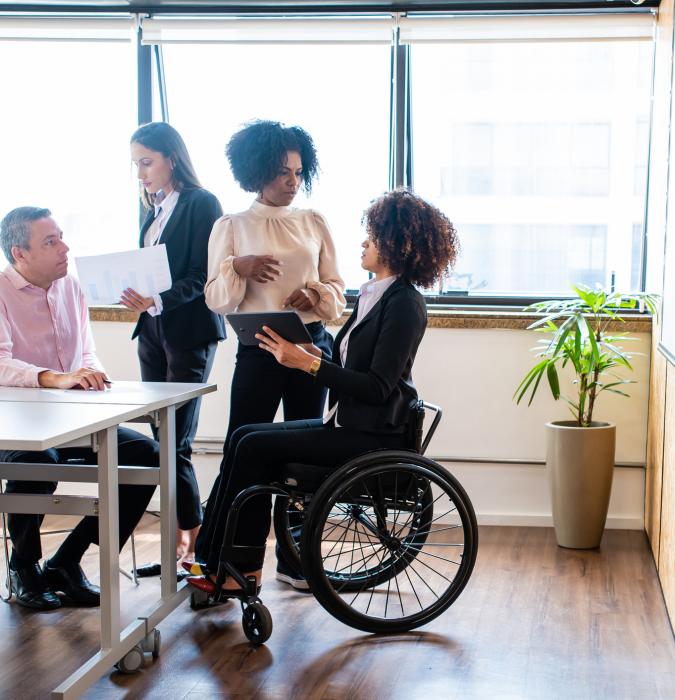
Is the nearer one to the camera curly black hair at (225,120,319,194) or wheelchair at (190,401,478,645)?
wheelchair at (190,401,478,645)

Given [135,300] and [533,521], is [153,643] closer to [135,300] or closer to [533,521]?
[135,300]

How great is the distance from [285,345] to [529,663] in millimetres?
1036

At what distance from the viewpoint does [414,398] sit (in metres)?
2.56

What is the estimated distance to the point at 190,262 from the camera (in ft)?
9.90

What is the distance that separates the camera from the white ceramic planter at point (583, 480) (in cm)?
347

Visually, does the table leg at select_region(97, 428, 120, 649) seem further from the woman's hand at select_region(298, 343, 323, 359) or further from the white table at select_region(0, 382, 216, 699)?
the woman's hand at select_region(298, 343, 323, 359)

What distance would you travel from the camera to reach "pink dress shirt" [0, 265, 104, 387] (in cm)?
270

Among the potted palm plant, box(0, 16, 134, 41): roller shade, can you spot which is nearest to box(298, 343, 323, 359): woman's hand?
the potted palm plant

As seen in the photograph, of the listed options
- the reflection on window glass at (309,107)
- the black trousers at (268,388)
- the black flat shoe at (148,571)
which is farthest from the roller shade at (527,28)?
the black flat shoe at (148,571)

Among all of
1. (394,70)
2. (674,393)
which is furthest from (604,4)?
(674,393)

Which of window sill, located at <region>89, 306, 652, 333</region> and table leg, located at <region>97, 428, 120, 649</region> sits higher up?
window sill, located at <region>89, 306, 652, 333</region>

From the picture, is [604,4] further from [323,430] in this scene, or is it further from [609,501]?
[323,430]

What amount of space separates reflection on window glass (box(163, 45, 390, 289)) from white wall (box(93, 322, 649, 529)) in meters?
0.61

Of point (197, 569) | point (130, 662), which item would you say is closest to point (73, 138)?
point (197, 569)
